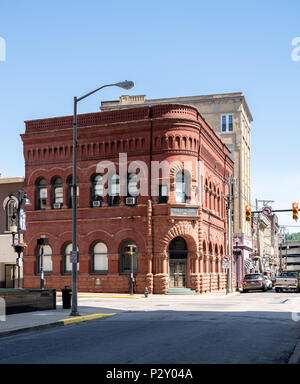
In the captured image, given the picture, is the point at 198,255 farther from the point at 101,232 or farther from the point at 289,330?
the point at 289,330

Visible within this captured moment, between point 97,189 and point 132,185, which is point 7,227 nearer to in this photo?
point 97,189

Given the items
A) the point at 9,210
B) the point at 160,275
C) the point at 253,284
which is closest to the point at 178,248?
the point at 160,275

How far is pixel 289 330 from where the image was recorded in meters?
17.4

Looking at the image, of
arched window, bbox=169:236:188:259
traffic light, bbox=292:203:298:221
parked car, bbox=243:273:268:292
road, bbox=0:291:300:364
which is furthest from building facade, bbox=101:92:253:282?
road, bbox=0:291:300:364

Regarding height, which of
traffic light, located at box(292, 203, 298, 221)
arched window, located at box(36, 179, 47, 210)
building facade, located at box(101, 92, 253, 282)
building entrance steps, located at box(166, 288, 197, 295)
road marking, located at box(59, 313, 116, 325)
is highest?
building facade, located at box(101, 92, 253, 282)

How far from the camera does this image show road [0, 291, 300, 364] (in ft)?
38.2

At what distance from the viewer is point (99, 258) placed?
4247 cm

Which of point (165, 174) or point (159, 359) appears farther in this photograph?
point (165, 174)

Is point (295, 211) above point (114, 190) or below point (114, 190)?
below

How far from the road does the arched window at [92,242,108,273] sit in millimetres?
19548

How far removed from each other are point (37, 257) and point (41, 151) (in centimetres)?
835

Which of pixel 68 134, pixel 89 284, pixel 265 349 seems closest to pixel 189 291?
pixel 89 284

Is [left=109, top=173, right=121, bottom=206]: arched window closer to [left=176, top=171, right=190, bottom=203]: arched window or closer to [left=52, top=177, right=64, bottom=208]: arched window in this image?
[left=52, top=177, right=64, bottom=208]: arched window

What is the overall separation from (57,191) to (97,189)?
11.8 ft
